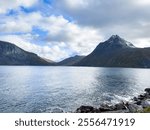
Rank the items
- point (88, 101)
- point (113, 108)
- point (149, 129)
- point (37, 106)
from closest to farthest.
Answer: point (149, 129) → point (113, 108) → point (37, 106) → point (88, 101)

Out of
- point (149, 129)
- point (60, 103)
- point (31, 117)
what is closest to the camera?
point (149, 129)

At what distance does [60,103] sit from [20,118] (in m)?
40.5

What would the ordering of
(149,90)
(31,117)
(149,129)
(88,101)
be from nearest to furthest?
(149,129)
(31,117)
(88,101)
(149,90)

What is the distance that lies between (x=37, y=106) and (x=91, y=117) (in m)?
38.1

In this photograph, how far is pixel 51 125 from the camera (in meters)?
12.3

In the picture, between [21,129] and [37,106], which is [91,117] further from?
[37,106]

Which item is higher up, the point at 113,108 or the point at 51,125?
the point at 51,125

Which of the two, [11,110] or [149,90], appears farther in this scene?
[149,90]

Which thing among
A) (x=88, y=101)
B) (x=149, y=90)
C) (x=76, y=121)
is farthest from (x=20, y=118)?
(x=149, y=90)

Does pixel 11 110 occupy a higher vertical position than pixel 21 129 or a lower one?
lower

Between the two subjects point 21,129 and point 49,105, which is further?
point 49,105

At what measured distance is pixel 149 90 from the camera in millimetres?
82625

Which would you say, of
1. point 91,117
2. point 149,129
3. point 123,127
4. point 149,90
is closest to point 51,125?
point 91,117

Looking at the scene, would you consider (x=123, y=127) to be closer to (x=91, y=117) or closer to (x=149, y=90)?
(x=91, y=117)
